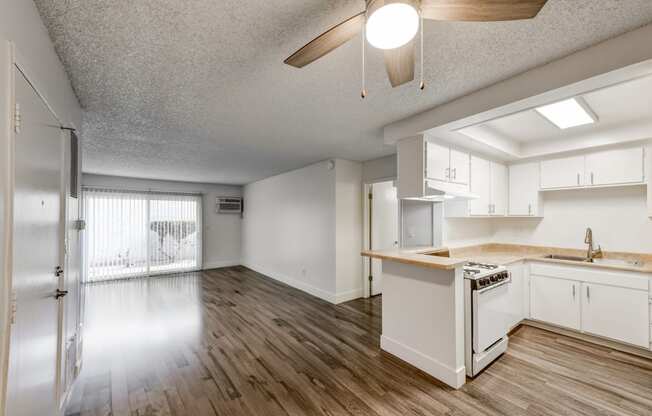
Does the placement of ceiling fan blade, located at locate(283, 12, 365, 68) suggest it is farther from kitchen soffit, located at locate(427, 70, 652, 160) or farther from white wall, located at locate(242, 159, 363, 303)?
white wall, located at locate(242, 159, 363, 303)

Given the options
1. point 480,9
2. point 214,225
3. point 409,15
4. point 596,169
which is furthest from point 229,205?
point 596,169

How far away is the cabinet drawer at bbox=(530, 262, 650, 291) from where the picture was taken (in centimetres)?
267

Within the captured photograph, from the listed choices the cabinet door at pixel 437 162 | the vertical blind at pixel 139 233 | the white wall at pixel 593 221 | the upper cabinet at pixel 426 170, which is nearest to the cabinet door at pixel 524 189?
the white wall at pixel 593 221

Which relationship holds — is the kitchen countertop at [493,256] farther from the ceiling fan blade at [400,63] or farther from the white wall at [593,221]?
the ceiling fan blade at [400,63]

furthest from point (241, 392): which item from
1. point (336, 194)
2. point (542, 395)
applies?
point (336, 194)

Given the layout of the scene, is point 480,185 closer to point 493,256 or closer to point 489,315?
point 493,256

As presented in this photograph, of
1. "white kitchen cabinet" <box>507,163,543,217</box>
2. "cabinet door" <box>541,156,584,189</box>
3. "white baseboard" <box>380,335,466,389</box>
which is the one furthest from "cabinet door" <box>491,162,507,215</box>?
"white baseboard" <box>380,335,466,389</box>

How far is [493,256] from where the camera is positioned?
143 inches

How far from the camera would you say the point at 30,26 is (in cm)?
126

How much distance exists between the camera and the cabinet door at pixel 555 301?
3041 mm

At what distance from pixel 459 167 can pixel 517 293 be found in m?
1.75

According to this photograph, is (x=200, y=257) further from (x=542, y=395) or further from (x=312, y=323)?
(x=542, y=395)

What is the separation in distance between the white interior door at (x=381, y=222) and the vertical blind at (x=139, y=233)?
16.1ft

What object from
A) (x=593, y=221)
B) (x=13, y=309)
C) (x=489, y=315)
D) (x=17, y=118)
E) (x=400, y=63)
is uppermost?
(x=400, y=63)
